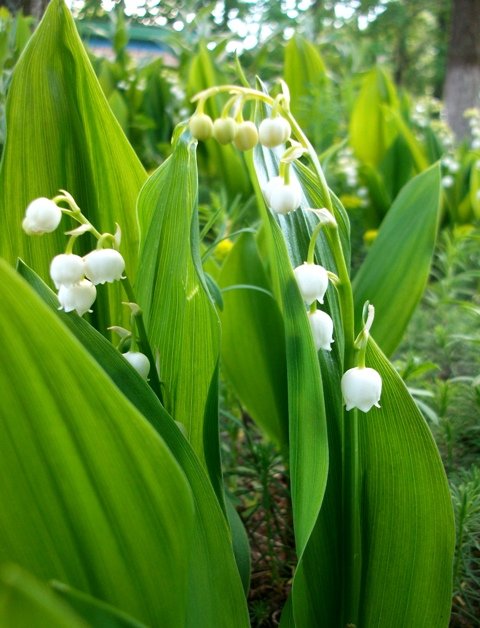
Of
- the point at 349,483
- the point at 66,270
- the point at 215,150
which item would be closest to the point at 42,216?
the point at 66,270

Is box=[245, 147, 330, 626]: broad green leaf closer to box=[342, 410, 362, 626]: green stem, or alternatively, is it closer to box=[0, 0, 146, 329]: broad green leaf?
box=[342, 410, 362, 626]: green stem

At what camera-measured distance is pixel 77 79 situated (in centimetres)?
87

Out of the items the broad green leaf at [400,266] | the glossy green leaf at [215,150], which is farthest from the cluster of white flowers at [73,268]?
the glossy green leaf at [215,150]

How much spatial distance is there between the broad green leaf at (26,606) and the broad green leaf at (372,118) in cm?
259

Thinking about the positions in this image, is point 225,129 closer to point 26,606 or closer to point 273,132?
point 273,132

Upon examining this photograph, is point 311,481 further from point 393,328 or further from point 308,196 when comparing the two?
point 393,328

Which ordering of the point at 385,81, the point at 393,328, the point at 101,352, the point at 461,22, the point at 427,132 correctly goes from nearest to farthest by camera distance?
the point at 101,352
the point at 393,328
the point at 427,132
the point at 385,81
the point at 461,22

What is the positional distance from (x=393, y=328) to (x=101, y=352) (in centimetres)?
76

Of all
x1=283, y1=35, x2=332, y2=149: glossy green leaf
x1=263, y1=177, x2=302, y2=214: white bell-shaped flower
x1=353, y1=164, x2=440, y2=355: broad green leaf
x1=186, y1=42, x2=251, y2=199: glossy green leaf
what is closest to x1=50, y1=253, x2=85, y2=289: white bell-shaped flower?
x1=263, y1=177, x2=302, y2=214: white bell-shaped flower

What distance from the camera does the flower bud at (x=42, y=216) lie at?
656mm

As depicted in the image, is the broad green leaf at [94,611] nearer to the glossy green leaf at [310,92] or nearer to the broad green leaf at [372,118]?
the glossy green leaf at [310,92]

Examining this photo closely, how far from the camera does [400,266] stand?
4.17 ft

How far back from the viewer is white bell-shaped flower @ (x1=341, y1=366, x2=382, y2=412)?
676mm

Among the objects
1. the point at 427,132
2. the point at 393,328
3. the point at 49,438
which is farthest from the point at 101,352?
the point at 427,132
